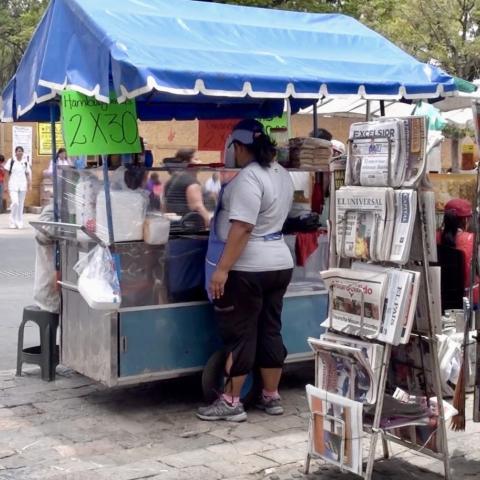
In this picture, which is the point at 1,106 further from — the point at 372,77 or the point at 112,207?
the point at 372,77

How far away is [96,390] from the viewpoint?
20.1 feet

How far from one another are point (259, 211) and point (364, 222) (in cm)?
122

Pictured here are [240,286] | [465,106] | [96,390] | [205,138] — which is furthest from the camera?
[465,106]

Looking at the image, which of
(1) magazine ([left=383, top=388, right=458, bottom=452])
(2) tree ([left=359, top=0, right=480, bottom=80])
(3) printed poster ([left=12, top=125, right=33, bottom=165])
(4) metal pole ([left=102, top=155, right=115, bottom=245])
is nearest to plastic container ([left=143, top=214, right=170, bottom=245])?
(4) metal pole ([left=102, top=155, right=115, bottom=245])

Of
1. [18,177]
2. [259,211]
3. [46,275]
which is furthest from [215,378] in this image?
[18,177]

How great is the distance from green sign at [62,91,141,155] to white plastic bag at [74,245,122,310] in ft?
2.06

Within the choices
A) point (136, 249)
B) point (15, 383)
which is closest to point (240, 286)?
point (136, 249)

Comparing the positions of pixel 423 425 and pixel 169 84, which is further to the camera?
pixel 169 84

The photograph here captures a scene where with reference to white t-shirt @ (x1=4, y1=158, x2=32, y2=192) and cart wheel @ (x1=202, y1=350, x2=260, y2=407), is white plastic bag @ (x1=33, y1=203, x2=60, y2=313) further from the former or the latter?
white t-shirt @ (x1=4, y1=158, x2=32, y2=192)

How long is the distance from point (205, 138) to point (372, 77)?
1957mm

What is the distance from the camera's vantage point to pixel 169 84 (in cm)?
490

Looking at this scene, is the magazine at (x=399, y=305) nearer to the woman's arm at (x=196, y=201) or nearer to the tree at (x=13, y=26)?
the woman's arm at (x=196, y=201)

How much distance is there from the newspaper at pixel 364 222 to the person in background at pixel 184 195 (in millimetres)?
1806

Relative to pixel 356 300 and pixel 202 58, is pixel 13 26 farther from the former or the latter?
pixel 356 300
